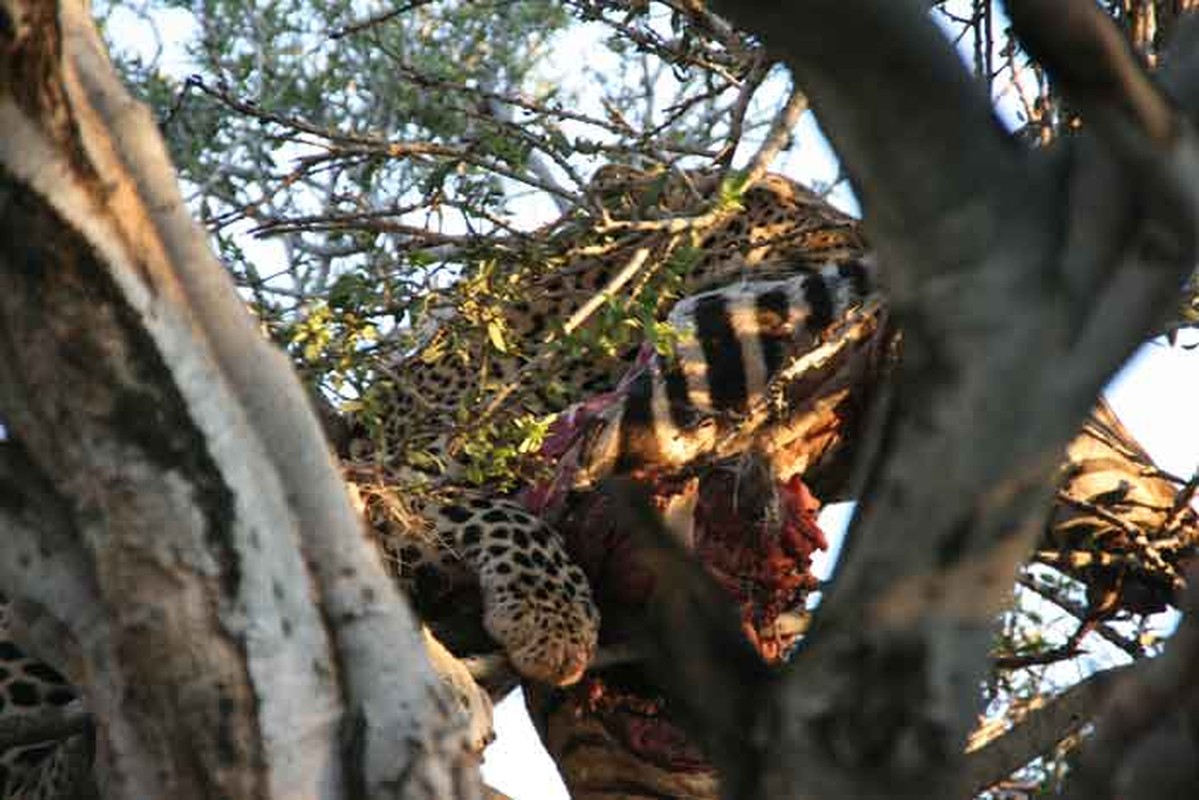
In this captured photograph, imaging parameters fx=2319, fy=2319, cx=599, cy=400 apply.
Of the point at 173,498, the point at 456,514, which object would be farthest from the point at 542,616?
the point at 173,498

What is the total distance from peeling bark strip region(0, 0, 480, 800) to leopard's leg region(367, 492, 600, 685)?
A: 5.35 ft

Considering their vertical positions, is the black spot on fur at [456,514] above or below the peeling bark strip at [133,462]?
above

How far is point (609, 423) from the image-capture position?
17.8 ft

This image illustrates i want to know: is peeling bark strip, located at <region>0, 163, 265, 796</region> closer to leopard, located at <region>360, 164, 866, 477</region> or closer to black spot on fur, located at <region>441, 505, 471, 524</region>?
leopard, located at <region>360, 164, 866, 477</region>

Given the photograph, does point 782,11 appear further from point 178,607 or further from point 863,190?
point 178,607

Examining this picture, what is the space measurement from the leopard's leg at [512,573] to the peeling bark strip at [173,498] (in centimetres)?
163

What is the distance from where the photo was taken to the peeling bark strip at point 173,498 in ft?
9.67

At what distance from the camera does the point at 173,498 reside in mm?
2963

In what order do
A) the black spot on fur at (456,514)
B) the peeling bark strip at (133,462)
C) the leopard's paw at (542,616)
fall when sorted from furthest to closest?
the black spot on fur at (456,514) < the leopard's paw at (542,616) < the peeling bark strip at (133,462)

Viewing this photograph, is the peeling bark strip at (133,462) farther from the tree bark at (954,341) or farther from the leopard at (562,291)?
the leopard at (562,291)

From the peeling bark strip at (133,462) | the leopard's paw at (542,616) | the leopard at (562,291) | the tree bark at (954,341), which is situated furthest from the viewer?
the leopard's paw at (542,616)

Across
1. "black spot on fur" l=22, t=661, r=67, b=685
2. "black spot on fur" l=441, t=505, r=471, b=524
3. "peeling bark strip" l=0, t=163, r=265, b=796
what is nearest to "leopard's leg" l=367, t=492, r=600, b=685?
"black spot on fur" l=441, t=505, r=471, b=524

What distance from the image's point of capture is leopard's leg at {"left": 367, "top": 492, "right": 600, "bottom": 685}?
506cm

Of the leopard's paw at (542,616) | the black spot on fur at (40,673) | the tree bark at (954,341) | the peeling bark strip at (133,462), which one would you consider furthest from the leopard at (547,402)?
the tree bark at (954,341)
